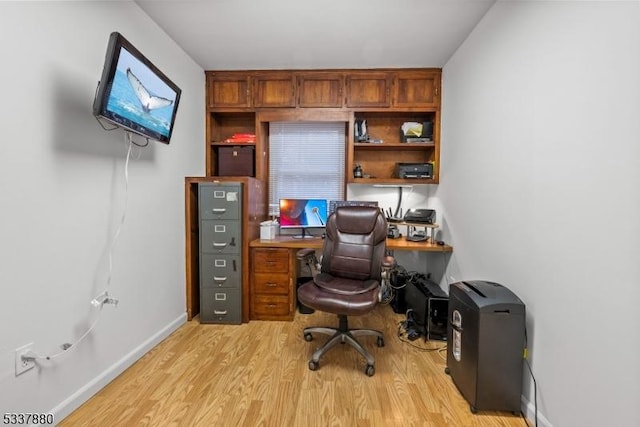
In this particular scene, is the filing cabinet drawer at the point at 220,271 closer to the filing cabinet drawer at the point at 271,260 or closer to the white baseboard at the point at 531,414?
the filing cabinet drawer at the point at 271,260

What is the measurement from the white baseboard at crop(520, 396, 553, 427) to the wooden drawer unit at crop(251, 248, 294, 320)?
1831 millimetres

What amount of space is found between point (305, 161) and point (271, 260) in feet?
4.22

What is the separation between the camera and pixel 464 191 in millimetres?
2354

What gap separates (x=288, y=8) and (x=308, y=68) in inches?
37.7

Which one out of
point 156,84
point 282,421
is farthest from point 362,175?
point 282,421

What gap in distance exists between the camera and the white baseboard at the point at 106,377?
1483 mm

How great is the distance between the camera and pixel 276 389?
1732 millimetres

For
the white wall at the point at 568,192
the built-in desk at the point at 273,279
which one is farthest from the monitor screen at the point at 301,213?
the white wall at the point at 568,192

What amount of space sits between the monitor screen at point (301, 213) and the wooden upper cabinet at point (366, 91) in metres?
1.14

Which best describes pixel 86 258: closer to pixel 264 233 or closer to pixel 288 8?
pixel 264 233

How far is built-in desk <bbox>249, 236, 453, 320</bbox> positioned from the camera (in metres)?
2.65

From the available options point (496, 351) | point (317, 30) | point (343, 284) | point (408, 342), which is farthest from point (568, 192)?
point (317, 30)

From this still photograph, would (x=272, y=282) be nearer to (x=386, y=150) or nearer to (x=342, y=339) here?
(x=342, y=339)

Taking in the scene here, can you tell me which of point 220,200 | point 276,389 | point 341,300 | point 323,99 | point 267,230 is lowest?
A: point 276,389
